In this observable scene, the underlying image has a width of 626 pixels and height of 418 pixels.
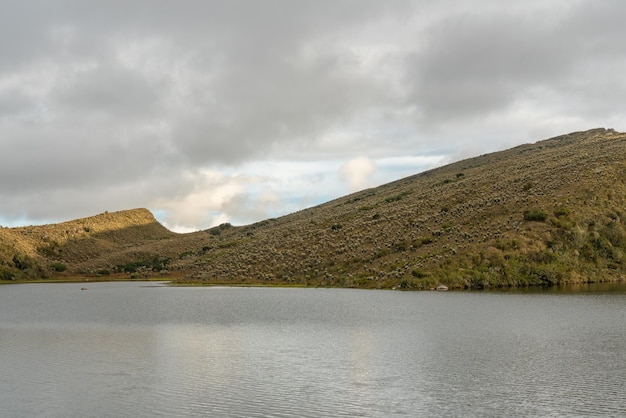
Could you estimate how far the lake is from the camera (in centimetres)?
2141

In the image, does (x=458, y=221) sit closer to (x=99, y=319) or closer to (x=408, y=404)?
(x=99, y=319)

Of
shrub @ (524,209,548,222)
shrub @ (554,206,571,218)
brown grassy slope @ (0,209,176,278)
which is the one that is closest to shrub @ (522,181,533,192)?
shrub @ (524,209,548,222)

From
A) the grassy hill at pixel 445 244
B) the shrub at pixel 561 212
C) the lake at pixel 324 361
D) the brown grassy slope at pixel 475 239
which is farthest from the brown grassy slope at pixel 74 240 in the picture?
the shrub at pixel 561 212

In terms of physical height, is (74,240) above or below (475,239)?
above

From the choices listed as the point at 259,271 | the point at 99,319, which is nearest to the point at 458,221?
the point at 259,271

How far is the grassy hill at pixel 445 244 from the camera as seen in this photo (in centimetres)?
7219

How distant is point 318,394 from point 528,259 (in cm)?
5534

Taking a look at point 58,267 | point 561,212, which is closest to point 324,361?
point 561,212

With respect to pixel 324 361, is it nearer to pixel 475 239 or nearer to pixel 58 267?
pixel 475 239

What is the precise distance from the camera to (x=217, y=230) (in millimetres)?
192125

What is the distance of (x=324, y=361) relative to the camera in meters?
28.6

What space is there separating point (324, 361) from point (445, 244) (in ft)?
176

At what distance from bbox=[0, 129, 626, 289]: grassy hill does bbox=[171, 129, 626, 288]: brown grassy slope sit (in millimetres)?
162

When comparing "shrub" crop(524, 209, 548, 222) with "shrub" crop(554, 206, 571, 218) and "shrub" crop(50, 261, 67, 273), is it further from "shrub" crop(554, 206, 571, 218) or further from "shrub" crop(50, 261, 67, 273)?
"shrub" crop(50, 261, 67, 273)
